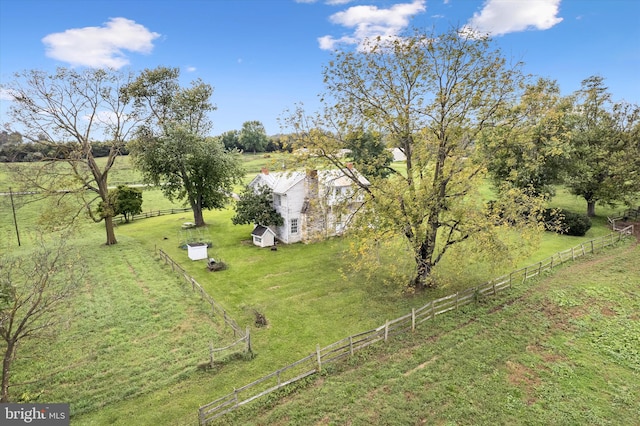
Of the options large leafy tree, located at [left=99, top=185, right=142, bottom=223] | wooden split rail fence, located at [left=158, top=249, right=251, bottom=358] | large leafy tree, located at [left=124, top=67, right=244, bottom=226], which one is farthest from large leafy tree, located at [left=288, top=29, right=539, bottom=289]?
large leafy tree, located at [left=99, top=185, right=142, bottom=223]

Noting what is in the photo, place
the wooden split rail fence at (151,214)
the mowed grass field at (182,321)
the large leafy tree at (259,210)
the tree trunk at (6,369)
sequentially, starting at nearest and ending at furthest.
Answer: the tree trunk at (6,369)
the mowed grass field at (182,321)
the large leafy tree at (259,210)
the wooden split rail fence at (151,214)

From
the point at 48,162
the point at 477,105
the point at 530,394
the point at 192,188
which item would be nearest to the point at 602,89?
the point at 477,105

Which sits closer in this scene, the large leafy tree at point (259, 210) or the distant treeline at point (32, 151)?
the distant treeline at point (32, 151)

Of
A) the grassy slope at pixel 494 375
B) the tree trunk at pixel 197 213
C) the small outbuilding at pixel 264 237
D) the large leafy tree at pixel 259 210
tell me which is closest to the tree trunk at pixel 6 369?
the grassy slope at pixel 494 375

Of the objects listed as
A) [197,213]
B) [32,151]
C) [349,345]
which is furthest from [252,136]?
[349,345]

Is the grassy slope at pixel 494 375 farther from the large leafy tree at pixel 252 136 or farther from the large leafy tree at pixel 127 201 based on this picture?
the large leafy tree at pixel 252 136

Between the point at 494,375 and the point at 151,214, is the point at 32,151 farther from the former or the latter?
the point at 494,375

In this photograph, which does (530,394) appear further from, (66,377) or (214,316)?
(66,377)

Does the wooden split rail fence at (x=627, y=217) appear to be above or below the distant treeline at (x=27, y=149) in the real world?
below
